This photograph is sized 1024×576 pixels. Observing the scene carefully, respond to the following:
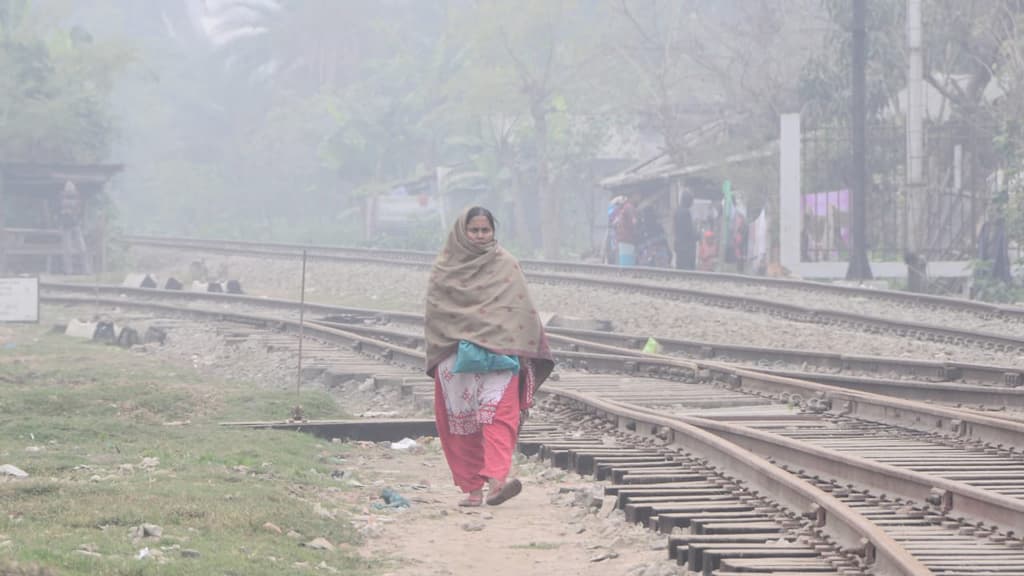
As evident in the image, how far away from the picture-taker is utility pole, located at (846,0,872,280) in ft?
84.7

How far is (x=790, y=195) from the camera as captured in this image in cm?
2880

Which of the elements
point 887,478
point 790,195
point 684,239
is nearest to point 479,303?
point 887,478

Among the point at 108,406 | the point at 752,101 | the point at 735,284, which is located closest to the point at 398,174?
the point at 752,101

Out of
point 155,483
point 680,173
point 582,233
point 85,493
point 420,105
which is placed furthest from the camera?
point 420,105

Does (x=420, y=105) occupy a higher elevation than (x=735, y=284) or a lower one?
A: higher

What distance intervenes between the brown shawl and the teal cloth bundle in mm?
36

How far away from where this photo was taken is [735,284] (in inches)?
978

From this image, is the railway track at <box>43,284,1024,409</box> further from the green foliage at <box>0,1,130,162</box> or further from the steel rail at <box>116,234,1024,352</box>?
the green foliage at <box>0,1,130,162</box>

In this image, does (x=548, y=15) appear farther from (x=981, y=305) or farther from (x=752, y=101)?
(x=981, y=305)

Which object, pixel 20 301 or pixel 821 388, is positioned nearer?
pixel 821 388

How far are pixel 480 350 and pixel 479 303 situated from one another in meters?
0.24

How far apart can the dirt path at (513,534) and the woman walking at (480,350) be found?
10.5 inches

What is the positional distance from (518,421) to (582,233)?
39.3 m

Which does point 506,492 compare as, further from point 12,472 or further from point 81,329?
point 81,329
